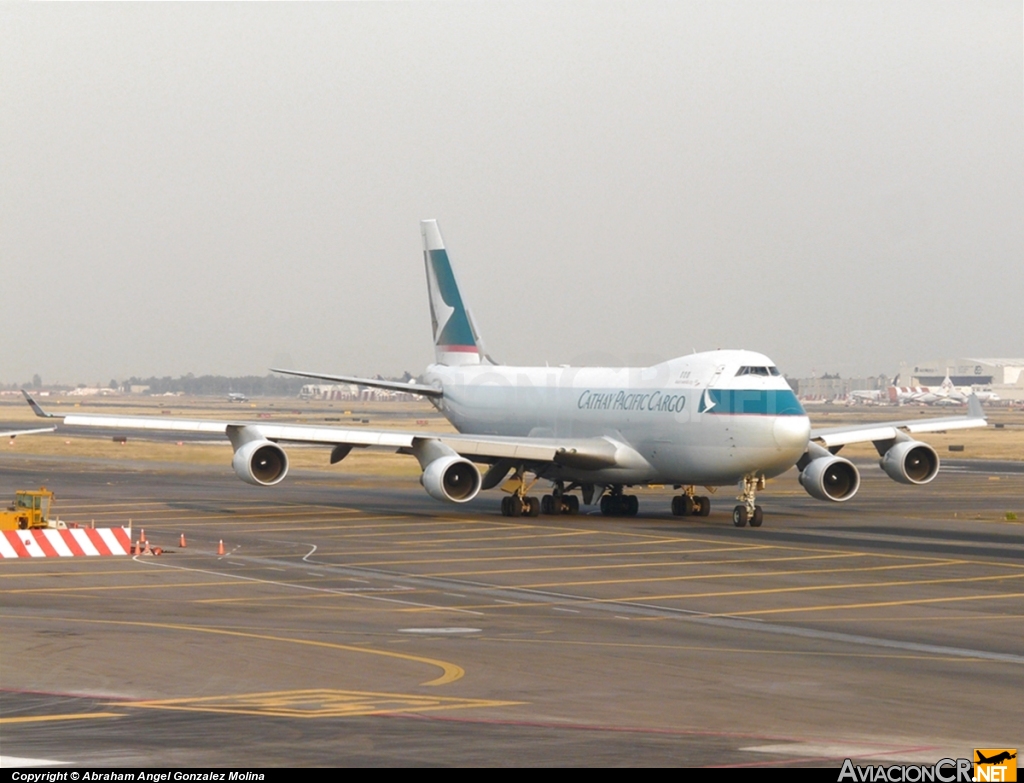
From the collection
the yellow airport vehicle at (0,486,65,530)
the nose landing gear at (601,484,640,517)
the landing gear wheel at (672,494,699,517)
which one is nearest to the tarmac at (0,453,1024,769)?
the landing gear wheel at (672,494,699,517)

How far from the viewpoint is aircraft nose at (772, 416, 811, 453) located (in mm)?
48031

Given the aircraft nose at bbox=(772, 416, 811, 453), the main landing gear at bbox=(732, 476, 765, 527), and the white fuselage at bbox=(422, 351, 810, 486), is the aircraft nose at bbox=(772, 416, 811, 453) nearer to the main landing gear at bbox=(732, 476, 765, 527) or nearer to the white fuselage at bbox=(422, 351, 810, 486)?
the white fuselage at bbox=(422, 351, 810, 486)

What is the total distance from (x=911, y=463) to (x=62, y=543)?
99.0ft

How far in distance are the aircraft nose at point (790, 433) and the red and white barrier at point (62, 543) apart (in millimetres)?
19605

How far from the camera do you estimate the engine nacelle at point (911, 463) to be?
5575 centimetres

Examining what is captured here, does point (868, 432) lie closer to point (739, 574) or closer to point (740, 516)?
point (740, 516)

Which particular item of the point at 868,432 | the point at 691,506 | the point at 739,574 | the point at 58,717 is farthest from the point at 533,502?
the point at 58,717

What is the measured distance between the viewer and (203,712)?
58.8ft

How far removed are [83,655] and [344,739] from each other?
8079 millimetres

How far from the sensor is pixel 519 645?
24.7 metres

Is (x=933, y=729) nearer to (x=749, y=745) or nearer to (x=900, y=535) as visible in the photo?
(x=749, y=745)

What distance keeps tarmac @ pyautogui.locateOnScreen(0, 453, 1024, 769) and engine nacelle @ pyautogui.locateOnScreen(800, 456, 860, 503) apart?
2.84 m

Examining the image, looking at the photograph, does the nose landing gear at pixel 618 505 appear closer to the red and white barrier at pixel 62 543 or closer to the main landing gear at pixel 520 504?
the main landing gear at pixel 520 504

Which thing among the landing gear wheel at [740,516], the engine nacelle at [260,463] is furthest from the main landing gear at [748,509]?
the engine nacelle at [260,463]
